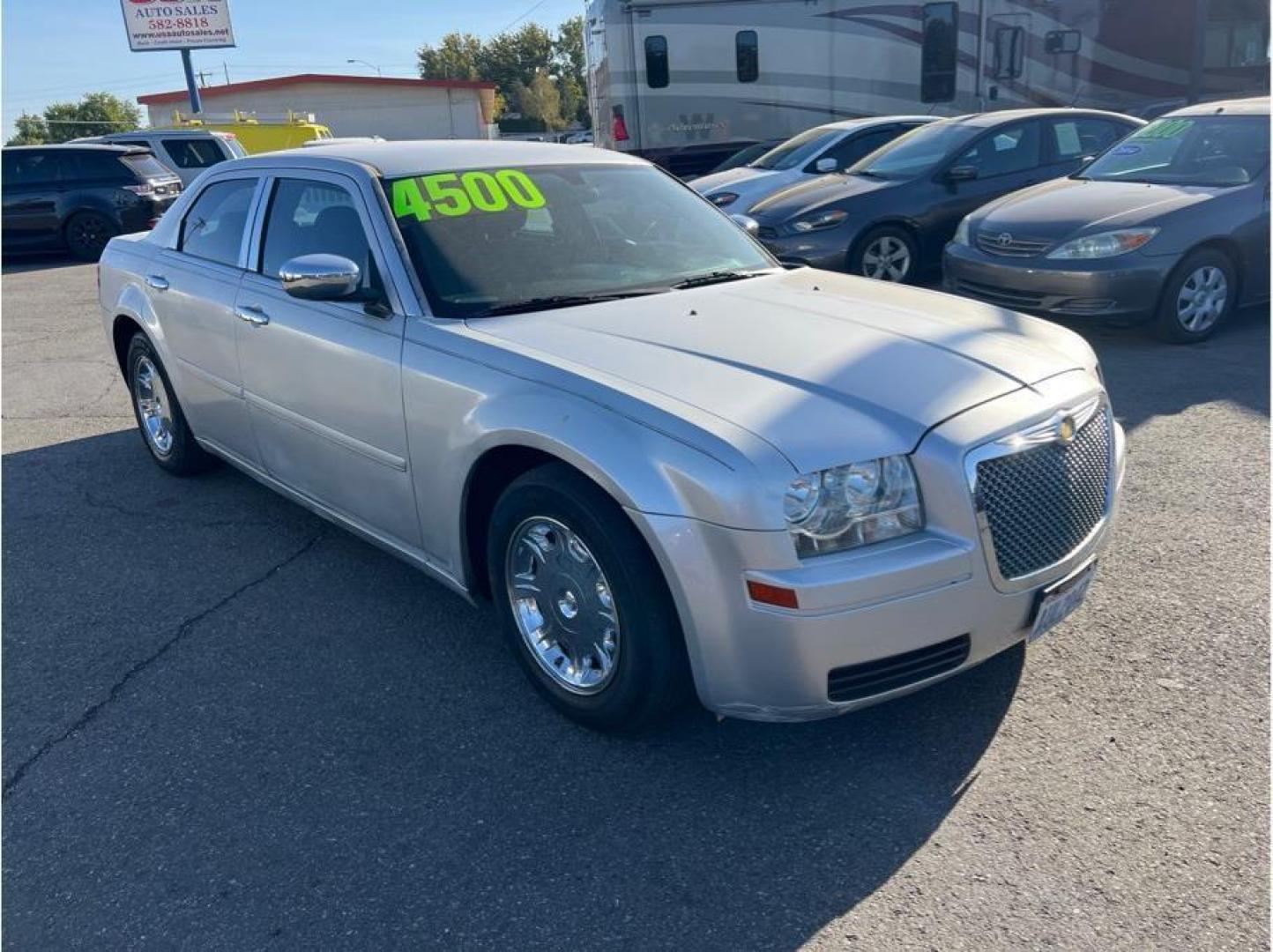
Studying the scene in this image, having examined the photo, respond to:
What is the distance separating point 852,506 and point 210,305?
332 cm

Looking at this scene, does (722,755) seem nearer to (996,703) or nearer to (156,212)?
→ (996,703)

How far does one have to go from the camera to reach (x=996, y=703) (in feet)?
10.7

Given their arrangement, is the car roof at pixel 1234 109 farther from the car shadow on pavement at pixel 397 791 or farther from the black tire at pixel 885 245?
the car shadow on pavement at pixel 397 791

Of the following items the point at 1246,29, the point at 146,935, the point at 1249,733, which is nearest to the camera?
the point at 146,935

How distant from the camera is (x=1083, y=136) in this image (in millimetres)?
10156

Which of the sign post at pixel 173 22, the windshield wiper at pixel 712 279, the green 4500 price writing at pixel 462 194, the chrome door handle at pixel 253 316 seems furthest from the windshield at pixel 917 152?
the sign post at pixel 173 22

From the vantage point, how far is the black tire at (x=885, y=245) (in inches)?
372

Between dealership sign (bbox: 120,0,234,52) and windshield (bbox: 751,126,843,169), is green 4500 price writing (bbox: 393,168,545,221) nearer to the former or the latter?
windshield (bbox: 751,126,843,169)

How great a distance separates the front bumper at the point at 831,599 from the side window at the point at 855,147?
9563 millimetres

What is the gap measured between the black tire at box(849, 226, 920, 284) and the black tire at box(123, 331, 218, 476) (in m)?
5.96

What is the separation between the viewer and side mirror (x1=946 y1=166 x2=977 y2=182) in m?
9.44

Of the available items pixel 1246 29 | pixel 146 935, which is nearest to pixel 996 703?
pixel 146 935

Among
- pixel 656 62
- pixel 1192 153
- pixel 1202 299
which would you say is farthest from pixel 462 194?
pixel 656 62

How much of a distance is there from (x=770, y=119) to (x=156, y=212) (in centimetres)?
967
